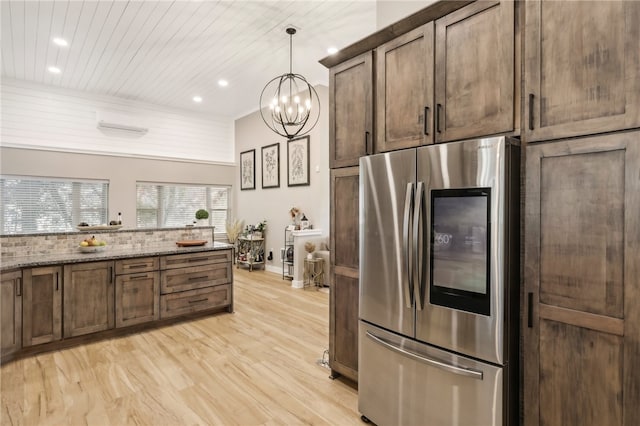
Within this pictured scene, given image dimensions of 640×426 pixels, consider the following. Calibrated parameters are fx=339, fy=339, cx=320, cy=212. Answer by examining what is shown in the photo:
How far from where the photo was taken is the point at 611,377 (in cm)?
142

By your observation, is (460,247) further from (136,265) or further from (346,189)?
(136,265)

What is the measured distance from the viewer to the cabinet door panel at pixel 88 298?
338cm

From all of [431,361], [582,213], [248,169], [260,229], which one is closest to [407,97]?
[582,213]

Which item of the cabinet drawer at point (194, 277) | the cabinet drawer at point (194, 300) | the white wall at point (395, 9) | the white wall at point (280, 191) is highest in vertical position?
the white wall at point (395, 9)

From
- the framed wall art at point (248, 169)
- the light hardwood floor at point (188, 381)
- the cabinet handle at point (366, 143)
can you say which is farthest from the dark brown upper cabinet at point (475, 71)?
the framed wall art at point (248, 169)

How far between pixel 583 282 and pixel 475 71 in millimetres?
1173

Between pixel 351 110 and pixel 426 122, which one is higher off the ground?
pixel 351 110

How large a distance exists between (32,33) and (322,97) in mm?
4147

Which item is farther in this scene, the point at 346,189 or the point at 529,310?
the point at 346,189

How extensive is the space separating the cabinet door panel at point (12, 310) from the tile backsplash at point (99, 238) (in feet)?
1.35

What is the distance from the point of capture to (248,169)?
320 inches

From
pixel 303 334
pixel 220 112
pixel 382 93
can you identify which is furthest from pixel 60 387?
pixel 220 112

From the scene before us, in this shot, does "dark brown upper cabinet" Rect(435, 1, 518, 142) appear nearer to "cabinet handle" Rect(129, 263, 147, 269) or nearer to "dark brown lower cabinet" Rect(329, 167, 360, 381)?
"dark brown lower cabinet" Rect(329, 167, 360, 381)

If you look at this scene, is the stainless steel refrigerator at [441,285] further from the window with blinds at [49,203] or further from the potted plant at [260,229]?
the window with blinds at [49,203]
